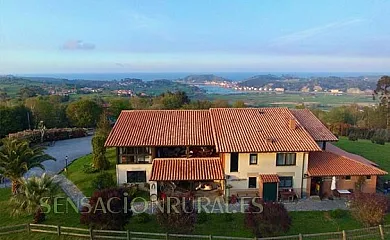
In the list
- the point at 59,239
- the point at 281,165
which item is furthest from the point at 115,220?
the point at 281,165

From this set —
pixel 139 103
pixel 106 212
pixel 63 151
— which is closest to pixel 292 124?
pixel 106 212

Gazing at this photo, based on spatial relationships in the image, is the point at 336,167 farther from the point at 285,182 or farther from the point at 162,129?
the point at 162,129

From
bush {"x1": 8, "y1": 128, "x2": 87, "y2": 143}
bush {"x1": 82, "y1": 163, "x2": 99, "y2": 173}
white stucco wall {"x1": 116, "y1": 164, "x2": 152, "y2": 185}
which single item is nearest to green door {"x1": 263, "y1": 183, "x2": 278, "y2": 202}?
white stucco wall {"x1": 116, "y1": 164, "x2": 152, "y2": 185}

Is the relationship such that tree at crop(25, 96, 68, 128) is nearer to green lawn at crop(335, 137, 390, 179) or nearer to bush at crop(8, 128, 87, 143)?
bush at crop(8, 128, 87, 143)

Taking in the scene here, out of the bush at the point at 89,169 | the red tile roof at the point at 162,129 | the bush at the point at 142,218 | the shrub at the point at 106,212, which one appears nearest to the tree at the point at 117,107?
the bush at the point at 89,169

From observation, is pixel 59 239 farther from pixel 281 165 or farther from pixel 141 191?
pixel 281 165

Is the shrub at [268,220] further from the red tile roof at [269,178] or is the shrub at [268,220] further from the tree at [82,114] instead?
the tree at [82,114]
